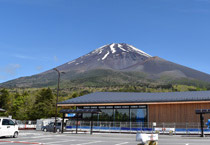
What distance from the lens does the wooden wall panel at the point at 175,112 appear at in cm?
3403

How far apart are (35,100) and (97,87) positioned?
98002mm

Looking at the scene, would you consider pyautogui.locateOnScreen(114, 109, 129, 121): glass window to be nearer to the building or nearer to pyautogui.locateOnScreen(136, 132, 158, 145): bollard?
the building

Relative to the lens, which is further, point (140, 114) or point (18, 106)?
point (18, 106)

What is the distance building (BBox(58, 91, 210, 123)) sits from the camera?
1344 inches

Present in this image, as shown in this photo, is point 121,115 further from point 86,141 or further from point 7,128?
→ point 7,128

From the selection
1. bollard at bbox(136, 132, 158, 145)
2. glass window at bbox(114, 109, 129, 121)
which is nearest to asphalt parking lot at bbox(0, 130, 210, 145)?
bollard at bbox(136, 132, 158, 145)

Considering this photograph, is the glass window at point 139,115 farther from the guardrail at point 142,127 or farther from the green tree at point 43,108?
the green tree at point 43,108

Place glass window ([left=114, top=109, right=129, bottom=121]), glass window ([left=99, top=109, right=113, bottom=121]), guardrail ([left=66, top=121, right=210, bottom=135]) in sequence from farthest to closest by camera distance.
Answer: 1. glass window ([left=99, top=109, right=113, bottom=121])
2. glass window ([left=114, top=109, right=129, bottom=121])
3. guardrail ([left=66, top=121, right=210, bottom=135])

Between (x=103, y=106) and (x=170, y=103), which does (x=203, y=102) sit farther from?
(x=103, y=106)

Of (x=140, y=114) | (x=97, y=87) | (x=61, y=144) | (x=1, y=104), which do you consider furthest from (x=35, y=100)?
(x=97, y=87)

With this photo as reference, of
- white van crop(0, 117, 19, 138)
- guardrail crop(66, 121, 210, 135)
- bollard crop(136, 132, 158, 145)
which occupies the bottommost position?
guardrail crop(66, 121, 210, 135)

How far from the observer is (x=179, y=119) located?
114ft

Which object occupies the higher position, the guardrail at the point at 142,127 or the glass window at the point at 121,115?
the glass window at the point at 121,115

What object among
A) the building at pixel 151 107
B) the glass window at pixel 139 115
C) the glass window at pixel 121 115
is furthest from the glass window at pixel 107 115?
the glass window at pixel 139 115
